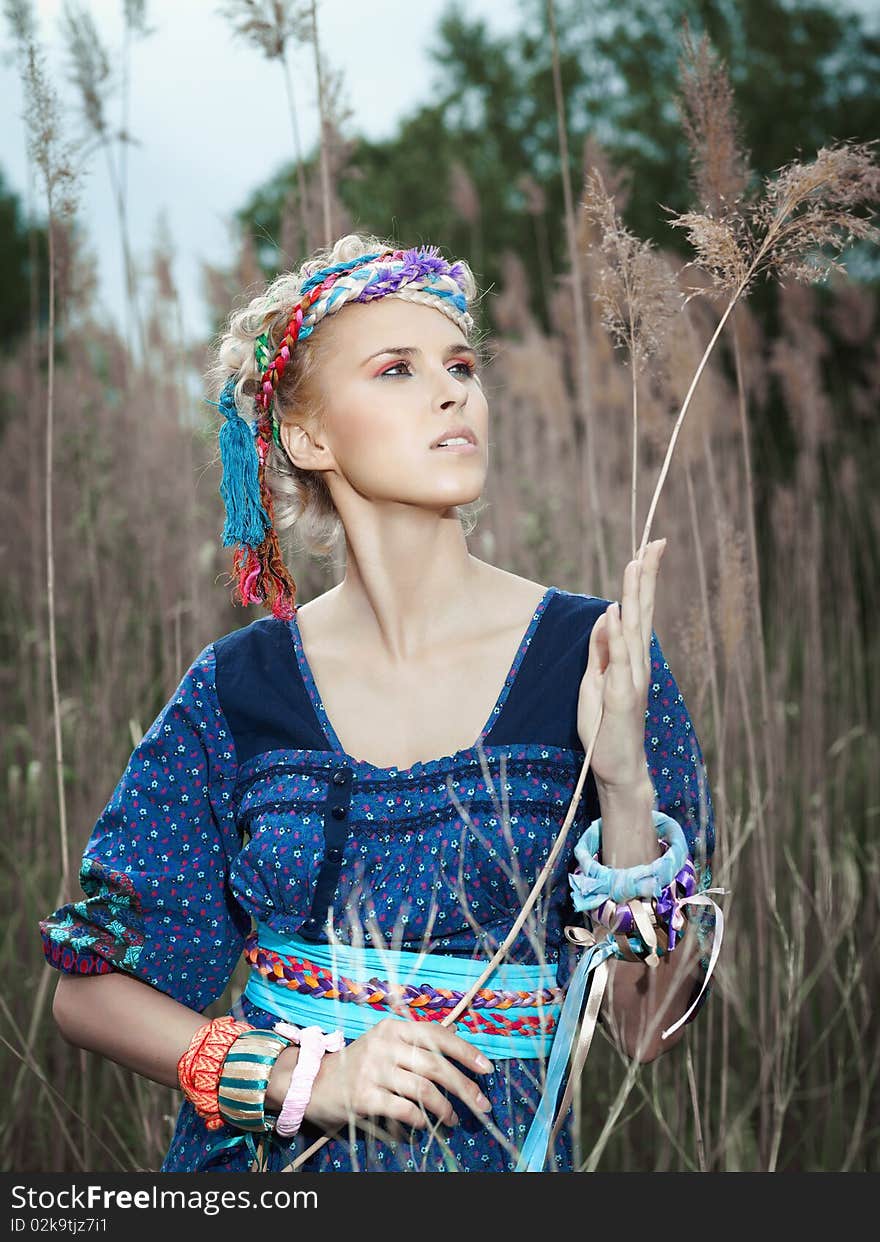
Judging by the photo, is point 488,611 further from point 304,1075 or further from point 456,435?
point 304,1075

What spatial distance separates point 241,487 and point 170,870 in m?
0.51

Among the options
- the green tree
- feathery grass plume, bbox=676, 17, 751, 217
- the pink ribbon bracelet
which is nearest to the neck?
the pink ribbon bracelet

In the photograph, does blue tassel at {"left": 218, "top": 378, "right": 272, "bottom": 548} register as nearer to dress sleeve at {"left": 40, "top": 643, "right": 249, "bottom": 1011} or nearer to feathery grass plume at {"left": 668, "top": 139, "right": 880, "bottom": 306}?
dress sleeve at {"left": 40, "top": 643, "right": 249, "bottom": 1011}

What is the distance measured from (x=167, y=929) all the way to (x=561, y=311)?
2564mm

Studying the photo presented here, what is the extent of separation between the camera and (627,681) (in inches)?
49.4

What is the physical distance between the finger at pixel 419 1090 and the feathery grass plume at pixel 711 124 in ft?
4.14

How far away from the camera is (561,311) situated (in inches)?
144

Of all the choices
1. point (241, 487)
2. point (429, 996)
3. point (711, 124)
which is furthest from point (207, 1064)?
point (711, 124)

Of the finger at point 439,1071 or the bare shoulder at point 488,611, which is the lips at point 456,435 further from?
the finger at point 439,1071

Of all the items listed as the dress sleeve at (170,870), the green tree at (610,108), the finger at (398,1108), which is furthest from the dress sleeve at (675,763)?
the green tree at (610,108)

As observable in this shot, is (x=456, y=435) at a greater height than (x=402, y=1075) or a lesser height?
greater

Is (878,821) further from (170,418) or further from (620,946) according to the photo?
(170,418)

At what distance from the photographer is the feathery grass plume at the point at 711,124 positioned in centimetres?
183

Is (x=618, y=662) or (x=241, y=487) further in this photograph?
(x=241, y=487)
